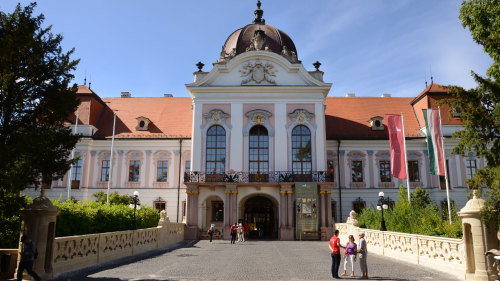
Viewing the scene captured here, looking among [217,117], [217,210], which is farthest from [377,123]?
[217,210]

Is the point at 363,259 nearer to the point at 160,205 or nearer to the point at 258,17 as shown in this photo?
the point at 160,205

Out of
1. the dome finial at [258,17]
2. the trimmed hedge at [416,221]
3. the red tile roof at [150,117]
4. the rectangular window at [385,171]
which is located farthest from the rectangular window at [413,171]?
the red tile roof at [150,117]

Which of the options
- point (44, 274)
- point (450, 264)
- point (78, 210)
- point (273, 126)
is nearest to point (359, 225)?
point (273, 126)

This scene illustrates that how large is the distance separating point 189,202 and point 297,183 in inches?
313

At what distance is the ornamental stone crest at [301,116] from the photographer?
1202 inches

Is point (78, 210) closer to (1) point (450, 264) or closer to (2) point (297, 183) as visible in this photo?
(1) point (450, 264)

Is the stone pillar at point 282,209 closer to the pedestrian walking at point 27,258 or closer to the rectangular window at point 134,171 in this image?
the rectangular window at point 134,171

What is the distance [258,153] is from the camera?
30234mm

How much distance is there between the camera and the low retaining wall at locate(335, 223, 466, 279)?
38.1 feet

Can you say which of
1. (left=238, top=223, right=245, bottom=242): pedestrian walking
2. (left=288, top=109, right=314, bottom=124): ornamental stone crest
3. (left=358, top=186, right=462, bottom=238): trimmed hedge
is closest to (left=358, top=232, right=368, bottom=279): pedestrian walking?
(left=358, top=186, right=462, bottom=238): trimmed hedge

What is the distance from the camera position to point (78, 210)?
15047mm

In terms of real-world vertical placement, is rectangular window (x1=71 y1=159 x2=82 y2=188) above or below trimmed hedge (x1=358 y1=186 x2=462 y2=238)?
above

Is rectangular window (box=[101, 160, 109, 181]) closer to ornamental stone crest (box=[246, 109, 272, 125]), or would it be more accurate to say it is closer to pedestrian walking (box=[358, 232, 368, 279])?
ornamental stone crest (box=[246, 109, 272, 125])

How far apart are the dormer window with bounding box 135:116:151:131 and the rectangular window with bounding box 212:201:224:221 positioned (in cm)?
966
